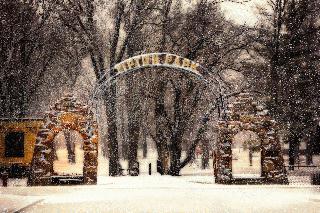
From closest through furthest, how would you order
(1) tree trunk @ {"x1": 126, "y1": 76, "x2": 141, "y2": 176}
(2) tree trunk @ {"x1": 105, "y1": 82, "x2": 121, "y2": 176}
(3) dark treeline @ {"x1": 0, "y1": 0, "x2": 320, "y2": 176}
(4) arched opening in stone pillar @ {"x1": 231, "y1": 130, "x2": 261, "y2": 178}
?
(2) tree trunk @ {"x1": 105, "y1": 82, "x2": 121, "y2": 176} < (3) dark treeline @ {"x1": 0, "y1": 0, "x2": 320, "y2": 176} < (1) tree trunk @ {"x1": 126, "y1": 76, "x2": 141, "y2": 176} < (4) arched opening in stone pillar @ {"x1": 231, "y1": 130, "x2": 261, "y2": 178}

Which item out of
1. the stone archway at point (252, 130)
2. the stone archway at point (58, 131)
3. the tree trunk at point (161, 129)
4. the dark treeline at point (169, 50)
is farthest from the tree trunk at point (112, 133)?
the stone archway at point (252, 130)

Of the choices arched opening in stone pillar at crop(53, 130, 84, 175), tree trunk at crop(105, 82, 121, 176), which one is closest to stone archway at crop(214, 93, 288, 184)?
arched opening in stone pillar at crop(53, 130, 84, 175)

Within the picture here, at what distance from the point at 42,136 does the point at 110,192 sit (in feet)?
17.0

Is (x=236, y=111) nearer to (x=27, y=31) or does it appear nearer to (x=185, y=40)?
(x=185, y=40)

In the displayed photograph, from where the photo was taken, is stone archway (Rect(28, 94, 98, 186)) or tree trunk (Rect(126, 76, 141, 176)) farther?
tree trunk (Rect(126, 76, 141, 176))

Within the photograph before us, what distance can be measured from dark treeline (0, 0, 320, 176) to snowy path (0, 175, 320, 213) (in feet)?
31.8

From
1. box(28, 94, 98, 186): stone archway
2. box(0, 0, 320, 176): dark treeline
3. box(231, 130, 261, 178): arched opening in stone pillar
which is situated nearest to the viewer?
box(28, 94, 98, 186): stone archway

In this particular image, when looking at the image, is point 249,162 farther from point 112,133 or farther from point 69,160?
point 112,133

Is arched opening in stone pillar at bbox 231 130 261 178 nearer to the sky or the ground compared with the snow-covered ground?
nearer to the sky

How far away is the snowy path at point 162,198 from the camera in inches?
675

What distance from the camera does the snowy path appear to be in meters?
17.1

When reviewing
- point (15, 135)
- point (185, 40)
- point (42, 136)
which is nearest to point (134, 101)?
point (185, 40)

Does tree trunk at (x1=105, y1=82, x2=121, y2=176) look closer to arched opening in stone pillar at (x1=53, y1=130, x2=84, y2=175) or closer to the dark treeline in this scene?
the dark treeline

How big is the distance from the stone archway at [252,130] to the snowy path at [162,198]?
1422 millimetres
